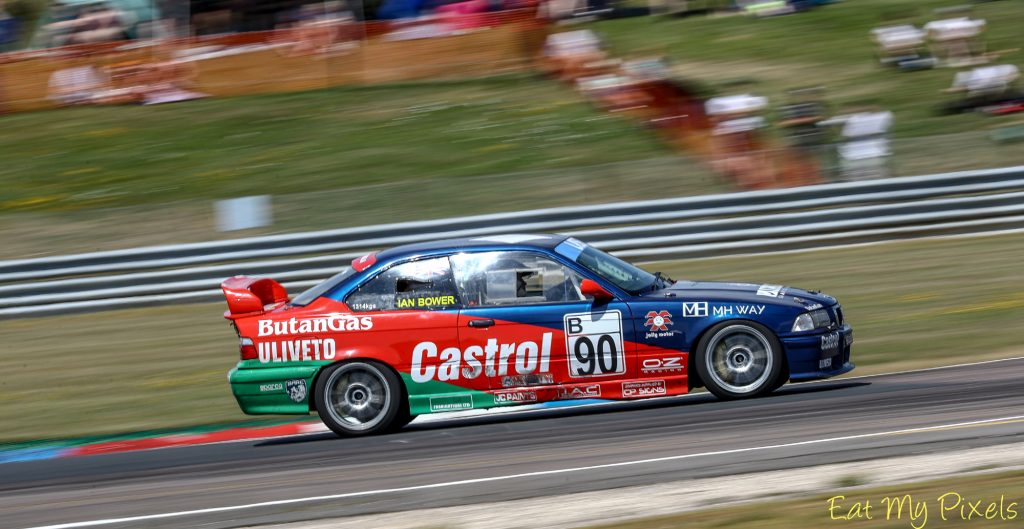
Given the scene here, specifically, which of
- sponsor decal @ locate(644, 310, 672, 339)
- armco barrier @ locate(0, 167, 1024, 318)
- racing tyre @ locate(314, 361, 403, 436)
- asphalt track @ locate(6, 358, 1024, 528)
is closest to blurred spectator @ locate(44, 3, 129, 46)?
armco barrier @ locate(0, 167, 1024, 318)

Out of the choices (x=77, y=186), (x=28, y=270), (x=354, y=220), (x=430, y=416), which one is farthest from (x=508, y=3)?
(x=430, y=416)

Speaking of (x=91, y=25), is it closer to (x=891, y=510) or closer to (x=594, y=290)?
(x=594, y=290)

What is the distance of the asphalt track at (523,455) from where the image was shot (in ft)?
21.4

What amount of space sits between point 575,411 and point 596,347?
80cm

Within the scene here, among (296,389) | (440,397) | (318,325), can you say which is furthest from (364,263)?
(440,397)

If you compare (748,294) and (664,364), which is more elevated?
(748,294)

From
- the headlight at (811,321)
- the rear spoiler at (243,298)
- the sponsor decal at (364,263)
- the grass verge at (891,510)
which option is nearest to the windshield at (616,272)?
the headlight at (811,321)

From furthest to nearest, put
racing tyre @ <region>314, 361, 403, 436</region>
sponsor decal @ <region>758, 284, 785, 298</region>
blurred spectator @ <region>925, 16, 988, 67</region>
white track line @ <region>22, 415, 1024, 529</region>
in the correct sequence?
blurred spectator @ <region>925, 16, 988, 67</region>
racing tyre @ <region>314, 361, 403, 436</region>
sponsor decal @ <region>758, 284, 785, 298</region>
white track line @ <region>22, 415, 1024, 529</region>

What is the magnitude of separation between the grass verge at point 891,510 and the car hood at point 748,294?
103 inches

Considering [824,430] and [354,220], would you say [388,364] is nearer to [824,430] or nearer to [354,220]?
[824,430]

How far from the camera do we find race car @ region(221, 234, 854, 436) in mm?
8148

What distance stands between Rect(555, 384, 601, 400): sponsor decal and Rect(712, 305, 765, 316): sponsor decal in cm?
97

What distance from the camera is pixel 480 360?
8297 mm

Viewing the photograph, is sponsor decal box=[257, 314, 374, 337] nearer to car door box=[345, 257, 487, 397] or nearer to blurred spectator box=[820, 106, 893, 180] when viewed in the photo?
car door box=[345, 257, 487, 397]
